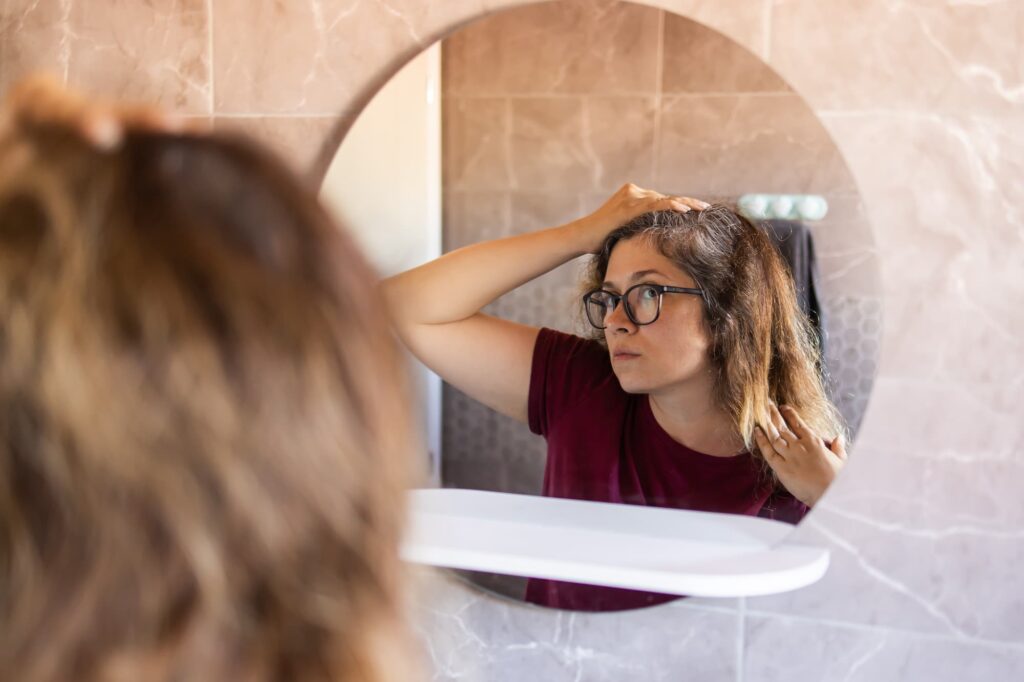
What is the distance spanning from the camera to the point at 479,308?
981mm

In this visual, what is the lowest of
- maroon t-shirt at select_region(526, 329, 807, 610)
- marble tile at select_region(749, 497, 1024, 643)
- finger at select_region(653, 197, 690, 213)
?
marble tile at select_region(749, 497, 1024, 643)

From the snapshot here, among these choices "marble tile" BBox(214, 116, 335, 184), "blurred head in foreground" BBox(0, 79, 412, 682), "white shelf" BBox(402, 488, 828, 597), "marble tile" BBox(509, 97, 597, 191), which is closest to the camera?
"blurred head in foreground" BBox(0, 79, 412, 682)

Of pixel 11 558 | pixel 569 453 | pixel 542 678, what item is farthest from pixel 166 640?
pixel 542 678

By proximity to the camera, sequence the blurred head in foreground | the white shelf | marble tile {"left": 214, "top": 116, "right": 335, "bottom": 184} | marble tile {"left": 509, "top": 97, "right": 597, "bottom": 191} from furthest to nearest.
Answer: marble tile {"left": 214, "top": 116, "right": 335, "bottom": 184}, marble tile {"left": 509, "top": 97, "right": 597, "bottom": 191}, the white shelf, the blurred head in foreground

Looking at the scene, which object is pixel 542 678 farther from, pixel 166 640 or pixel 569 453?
pixel 166 640

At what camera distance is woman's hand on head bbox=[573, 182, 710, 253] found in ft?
3.01

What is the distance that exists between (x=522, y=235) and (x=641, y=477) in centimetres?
27

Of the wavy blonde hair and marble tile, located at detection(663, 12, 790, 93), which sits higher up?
marble tile, located at detection(663, 12, 790, 93)

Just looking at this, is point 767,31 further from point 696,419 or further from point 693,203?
point 696,419

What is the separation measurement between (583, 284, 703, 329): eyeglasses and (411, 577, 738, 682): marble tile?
31 cm

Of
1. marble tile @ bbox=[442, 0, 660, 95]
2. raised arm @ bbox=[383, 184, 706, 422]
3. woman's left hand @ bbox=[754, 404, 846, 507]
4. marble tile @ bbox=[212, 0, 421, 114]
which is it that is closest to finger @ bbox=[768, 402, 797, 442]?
woman's left hand @ bbox=[754, 404, 846, 507]

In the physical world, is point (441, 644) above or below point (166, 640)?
below

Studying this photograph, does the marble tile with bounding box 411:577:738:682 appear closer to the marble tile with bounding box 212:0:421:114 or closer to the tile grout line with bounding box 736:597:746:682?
the tile grout line with bounding box 736:597:746:682

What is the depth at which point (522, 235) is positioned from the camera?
0.96 m
